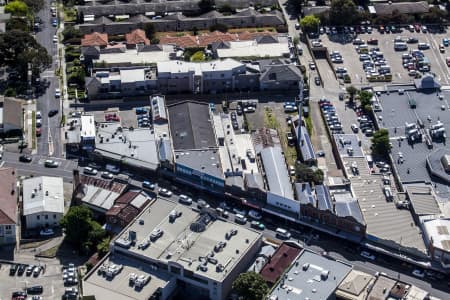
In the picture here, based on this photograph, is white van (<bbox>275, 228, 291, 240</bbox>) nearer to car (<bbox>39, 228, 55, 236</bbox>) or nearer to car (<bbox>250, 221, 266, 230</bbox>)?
car (<bbox>250, 221, 266, 230</bbox>)

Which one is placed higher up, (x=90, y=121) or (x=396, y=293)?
(x=90, y=121)

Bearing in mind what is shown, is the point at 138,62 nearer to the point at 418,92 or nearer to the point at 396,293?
the point at 418,92

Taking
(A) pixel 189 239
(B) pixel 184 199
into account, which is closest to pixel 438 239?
(A) pixel 189 239

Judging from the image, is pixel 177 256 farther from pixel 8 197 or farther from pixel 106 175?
pixel 8 197

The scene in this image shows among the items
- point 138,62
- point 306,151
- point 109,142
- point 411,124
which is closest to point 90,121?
point 109,142

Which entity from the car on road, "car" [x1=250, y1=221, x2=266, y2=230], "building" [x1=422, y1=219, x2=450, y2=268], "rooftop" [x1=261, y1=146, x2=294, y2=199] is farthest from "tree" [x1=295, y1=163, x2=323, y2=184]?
the car on road

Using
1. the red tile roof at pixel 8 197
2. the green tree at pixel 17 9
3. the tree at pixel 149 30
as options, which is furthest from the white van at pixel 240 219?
the green tree at pixel 17 9

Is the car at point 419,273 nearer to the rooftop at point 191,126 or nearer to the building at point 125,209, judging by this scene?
the rooftop at point 191,126
